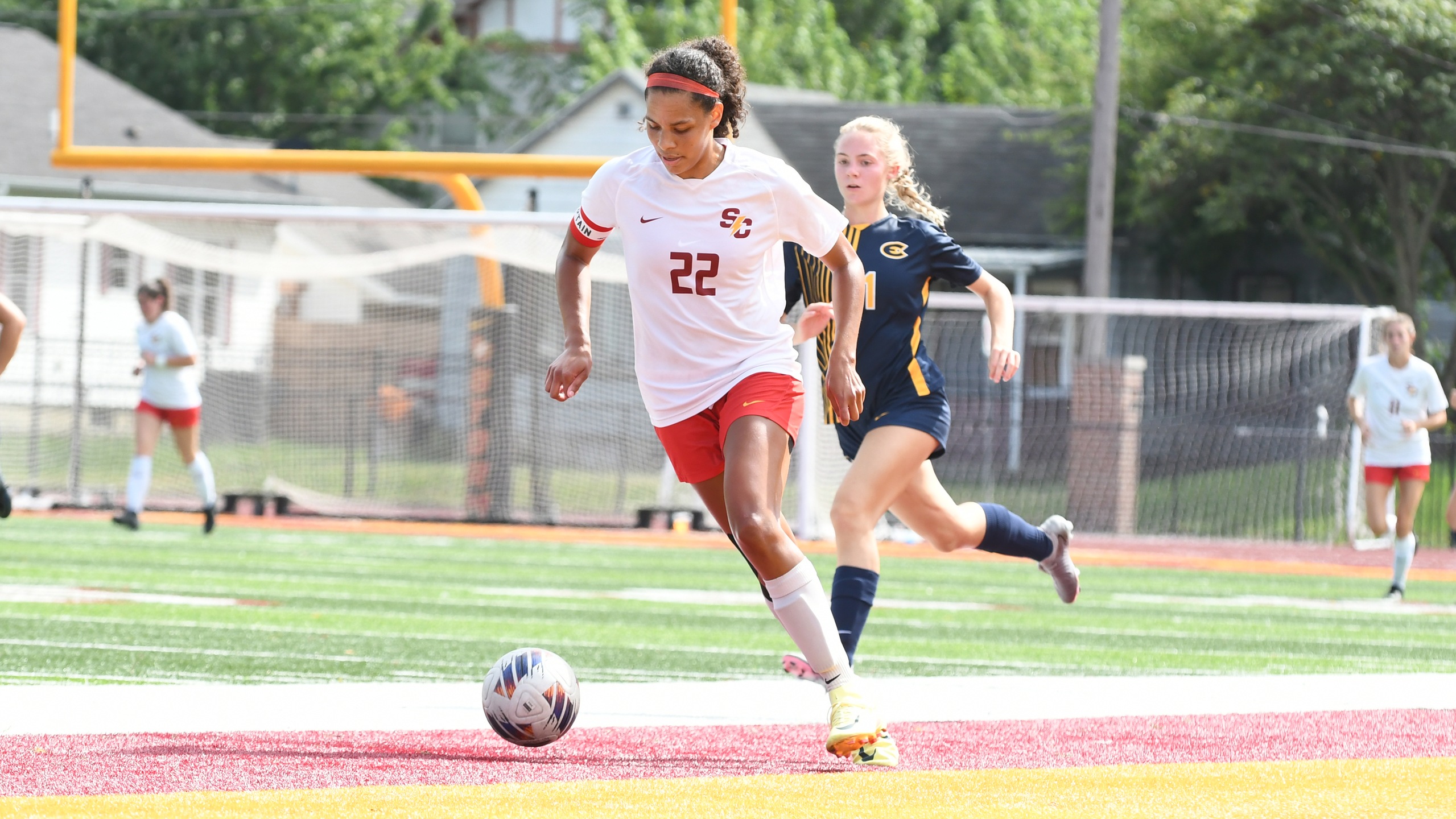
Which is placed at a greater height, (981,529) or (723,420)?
(723,420)

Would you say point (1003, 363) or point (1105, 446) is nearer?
point (1003, 363)

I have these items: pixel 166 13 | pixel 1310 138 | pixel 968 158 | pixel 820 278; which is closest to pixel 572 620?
pixel 820 278

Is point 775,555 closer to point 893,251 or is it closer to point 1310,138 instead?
point 893,251

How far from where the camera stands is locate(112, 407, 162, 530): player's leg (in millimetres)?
15320

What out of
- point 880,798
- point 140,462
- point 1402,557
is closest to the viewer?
point 880,798

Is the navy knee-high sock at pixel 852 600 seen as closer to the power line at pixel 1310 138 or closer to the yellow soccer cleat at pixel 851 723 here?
the yellow soccer cleat at pixel 851 723

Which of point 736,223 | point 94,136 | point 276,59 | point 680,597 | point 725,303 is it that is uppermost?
point 276,59

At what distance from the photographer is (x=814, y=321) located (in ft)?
20.9

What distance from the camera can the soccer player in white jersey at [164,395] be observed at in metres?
15.0

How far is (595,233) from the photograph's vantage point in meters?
5.79

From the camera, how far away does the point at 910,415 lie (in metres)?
6.59

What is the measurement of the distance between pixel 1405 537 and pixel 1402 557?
14 cm

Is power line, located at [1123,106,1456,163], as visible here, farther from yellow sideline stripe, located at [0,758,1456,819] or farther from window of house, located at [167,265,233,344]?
yellow sideline stripe, located at [0,758,1456,819]

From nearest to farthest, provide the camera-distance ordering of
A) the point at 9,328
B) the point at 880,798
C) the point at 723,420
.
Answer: the point at 880,798, the point at 723,420, the point at 9,328
